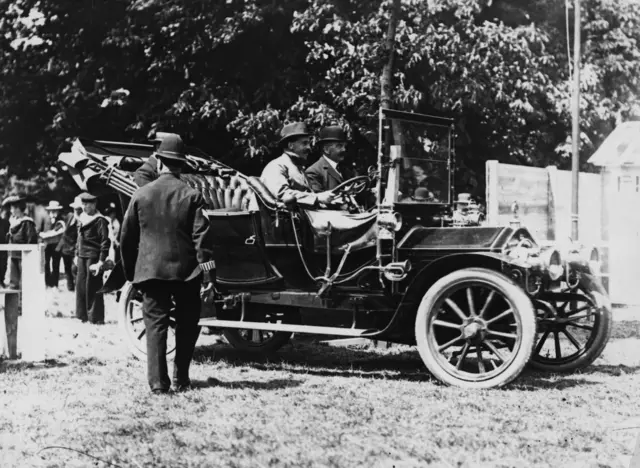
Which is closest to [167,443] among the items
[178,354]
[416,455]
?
[416,455]

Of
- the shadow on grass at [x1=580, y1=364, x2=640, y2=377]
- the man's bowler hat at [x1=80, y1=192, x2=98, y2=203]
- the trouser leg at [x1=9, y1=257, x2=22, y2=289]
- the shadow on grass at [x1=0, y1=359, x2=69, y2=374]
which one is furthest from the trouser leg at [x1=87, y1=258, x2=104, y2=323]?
the shadow on grass at [x1=580, y1=364, x2=640, y2=377]

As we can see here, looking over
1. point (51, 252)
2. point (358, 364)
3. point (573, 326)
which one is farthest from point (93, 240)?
point (51, 252)

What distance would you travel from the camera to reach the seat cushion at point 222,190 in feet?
30.1

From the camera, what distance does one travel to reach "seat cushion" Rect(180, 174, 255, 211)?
9188 mm

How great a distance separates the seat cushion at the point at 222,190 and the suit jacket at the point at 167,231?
161cm

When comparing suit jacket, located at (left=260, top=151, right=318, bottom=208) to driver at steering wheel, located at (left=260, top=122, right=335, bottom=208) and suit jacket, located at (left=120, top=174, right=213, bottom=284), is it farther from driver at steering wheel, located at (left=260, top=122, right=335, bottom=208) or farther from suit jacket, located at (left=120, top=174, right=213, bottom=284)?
suit jacket, located at (left=120, top=174, right=213, bottom=284)

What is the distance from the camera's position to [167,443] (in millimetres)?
5637

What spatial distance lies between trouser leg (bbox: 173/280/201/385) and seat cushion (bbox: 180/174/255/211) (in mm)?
1687

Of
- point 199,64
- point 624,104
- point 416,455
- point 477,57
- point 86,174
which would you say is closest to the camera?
point 416,455

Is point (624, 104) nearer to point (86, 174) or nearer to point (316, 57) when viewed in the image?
point (316, 57)

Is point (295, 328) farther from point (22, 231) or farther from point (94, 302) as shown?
point (22, 231)

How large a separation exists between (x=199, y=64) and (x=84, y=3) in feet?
9.38

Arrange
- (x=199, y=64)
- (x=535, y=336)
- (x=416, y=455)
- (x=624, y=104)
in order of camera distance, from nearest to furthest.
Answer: (x=416, y=455)
(x=535, y=336)
(x=199, y=64)
(x=624, y=104)

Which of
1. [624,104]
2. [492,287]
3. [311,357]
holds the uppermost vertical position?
[624,104]
